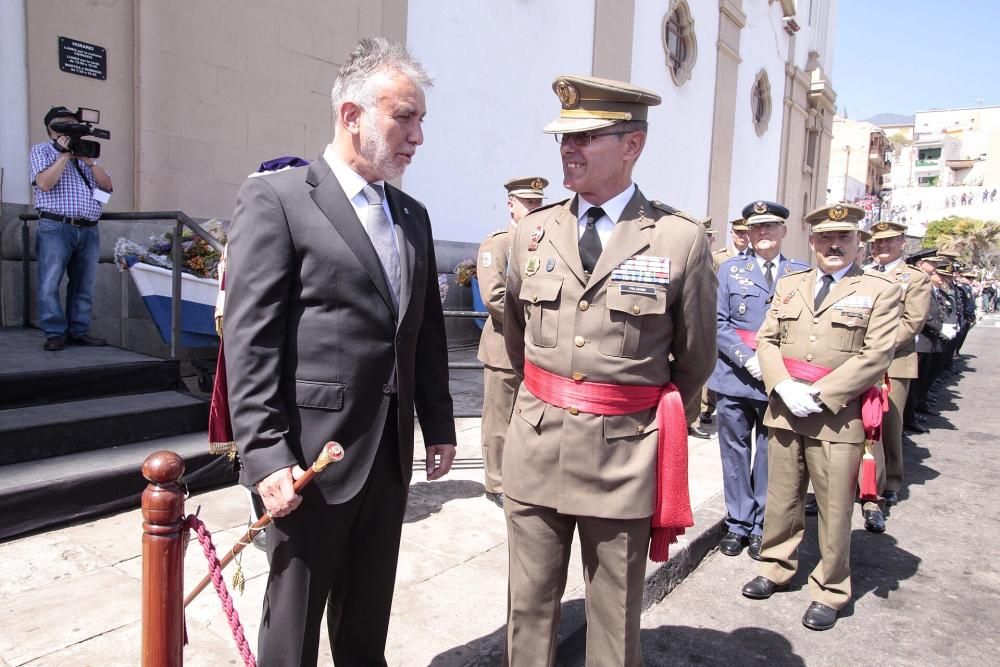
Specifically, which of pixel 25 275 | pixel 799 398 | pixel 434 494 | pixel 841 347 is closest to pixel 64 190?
pixel 25 275

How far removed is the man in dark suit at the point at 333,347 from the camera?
1.83 m

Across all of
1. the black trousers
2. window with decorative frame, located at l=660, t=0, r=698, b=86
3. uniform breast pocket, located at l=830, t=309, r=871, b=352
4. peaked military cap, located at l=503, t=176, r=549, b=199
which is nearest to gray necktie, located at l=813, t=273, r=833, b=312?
uniform breast pocket, located at l=830, t=309, r=871, b=352

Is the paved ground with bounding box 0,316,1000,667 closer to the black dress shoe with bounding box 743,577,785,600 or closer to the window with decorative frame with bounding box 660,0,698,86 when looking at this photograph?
the black dress shoe with bounding box 743,577,785,600

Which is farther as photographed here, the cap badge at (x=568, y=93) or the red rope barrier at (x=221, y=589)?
the cap badge at (x=568, y=93)

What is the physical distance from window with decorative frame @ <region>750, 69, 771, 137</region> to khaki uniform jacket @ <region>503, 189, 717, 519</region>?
58.9 ft

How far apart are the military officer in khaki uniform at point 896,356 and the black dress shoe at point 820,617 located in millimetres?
1566

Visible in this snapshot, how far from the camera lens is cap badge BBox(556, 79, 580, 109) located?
91.4 inches

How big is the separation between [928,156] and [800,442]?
102 metres

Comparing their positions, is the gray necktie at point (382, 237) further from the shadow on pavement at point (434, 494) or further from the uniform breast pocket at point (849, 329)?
the uniform breast pocket at point (849, 329)

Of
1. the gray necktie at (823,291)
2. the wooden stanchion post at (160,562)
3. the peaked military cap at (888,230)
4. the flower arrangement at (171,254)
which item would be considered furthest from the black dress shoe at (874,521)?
the flower arrangement at (171,254)

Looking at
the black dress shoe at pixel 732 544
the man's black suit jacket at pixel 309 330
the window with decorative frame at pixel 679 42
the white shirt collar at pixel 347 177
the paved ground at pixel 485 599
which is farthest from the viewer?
the window with decorative frame at pixel 679 42

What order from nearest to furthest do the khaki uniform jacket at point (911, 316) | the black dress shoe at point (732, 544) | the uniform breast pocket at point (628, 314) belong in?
the uniform breast pocket at point (628, 314) → the black dress shoe at point (732, 544) → the khaki uniform jacket at point (911, 316)

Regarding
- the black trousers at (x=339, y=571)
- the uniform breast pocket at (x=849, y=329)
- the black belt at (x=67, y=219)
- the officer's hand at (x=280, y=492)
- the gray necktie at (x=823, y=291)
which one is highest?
the black belt at (x=67, y=219)

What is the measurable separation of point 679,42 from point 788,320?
12.4 metres
